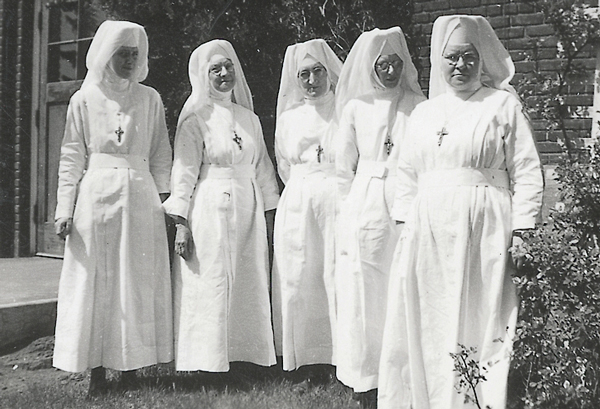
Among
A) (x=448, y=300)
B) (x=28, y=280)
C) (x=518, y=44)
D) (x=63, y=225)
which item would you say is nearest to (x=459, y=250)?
(x=448, y=300)

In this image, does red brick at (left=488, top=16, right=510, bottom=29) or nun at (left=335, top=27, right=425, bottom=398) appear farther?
red brick at (left=488, top=16, right=510, bottom=29)

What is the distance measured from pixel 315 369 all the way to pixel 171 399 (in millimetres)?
1032

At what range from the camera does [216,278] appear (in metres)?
5.07

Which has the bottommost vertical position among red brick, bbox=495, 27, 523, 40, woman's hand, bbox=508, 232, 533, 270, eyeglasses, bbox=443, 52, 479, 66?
woman's hand, bbox=508, 232, 533, 270

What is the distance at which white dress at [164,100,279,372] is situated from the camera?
16.5 ft

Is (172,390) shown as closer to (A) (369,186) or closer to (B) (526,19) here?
(A) (369,186)

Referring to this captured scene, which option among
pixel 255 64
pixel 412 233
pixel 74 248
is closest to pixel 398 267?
pixel 412 233

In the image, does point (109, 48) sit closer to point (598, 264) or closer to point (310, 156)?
point (310, 156)

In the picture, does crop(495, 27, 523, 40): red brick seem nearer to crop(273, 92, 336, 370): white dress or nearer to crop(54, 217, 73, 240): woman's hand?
crop(273, 92, 336, 370): white dress

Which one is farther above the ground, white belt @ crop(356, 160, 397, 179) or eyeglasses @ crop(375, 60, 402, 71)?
eyeglasses @ crop(375, 60, 402, 71)

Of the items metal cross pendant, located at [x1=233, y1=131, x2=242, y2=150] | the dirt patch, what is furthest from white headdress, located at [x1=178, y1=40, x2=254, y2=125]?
the dirt patch

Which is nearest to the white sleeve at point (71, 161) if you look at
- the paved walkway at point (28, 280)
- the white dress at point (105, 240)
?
the white dress at point (105, 240)

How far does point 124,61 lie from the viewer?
16.1 ft

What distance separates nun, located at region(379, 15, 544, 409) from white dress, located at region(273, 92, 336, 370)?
43.0 inches
